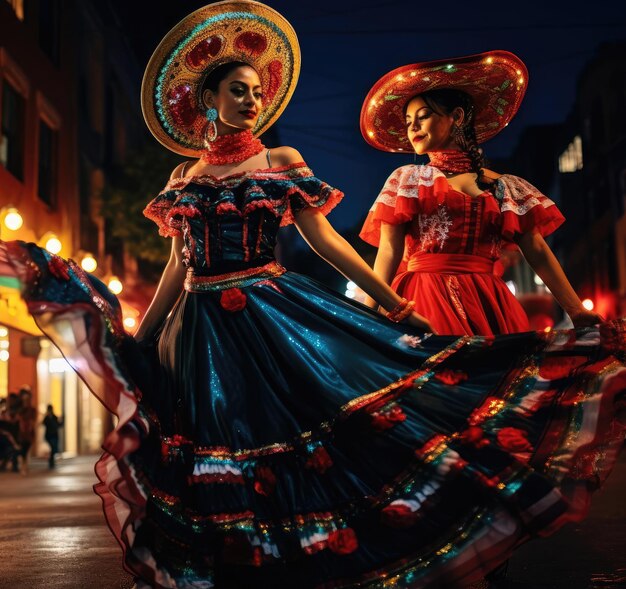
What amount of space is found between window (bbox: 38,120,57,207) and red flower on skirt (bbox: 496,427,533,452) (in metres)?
17.3

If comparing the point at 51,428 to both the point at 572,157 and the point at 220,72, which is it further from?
the point at 572,157

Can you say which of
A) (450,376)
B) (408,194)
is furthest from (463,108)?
(450,376)

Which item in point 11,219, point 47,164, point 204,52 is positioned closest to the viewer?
point 204,52

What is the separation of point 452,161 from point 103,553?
9.82ft

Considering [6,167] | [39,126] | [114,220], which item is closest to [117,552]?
[6,167]

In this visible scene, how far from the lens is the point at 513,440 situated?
12.6ft

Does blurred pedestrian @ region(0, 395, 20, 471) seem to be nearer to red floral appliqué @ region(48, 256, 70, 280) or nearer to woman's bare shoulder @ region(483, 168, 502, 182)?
woman's bare shoulder @ region(483, 168, 502, 182)

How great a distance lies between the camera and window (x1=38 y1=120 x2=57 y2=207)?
20.1m

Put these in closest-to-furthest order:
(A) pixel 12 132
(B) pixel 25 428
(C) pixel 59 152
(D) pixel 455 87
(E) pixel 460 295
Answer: (E) pixel 460 295, (D) pixel 455 87, (B) pixel 25 428, (A) pixel 12 132, (C) pixel 59 152

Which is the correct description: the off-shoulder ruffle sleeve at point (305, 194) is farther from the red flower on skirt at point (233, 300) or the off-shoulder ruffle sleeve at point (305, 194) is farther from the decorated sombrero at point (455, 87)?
the decorated sombrero at point (455, 87)

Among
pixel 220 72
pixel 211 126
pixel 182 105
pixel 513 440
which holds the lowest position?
pixel 513 440

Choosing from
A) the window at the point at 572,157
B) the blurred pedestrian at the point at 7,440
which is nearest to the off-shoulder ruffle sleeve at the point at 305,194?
the blurred pedestrian at the point at 7,440

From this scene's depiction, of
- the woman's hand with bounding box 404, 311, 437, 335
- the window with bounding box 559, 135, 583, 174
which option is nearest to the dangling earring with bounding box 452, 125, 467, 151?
the woman's hand with bounding box 404, 311, 437, 335

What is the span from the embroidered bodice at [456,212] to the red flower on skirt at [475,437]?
5.22ft
